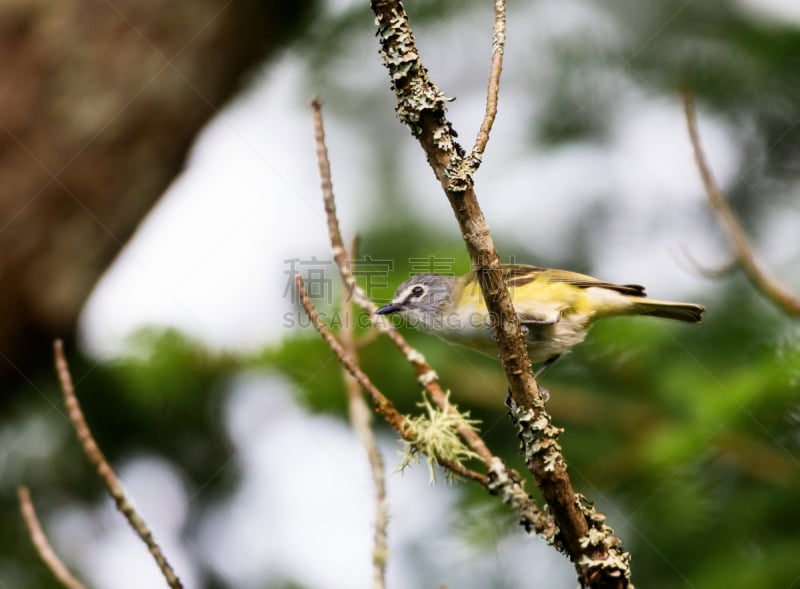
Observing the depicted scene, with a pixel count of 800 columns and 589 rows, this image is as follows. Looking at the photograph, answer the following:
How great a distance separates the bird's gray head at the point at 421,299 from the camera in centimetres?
428

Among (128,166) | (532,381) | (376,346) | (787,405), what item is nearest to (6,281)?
(128,166)

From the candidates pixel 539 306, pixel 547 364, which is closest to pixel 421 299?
pixel 539 306

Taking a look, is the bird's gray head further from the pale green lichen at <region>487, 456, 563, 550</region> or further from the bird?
the pale green lichen at <region>487, 456, 563, 550</region>

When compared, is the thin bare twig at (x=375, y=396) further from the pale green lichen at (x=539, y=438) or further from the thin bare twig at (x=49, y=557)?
the thin bare twig at (x=49, y=557)

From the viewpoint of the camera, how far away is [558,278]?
4.34 meters

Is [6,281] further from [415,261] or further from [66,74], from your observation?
A: [415,261]

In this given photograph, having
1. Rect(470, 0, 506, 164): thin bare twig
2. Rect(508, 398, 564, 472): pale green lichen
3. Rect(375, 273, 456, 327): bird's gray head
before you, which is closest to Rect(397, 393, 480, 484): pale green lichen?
Rect(508, 398, 564, 472): pale green lichen

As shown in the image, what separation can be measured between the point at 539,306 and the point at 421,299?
63 cm

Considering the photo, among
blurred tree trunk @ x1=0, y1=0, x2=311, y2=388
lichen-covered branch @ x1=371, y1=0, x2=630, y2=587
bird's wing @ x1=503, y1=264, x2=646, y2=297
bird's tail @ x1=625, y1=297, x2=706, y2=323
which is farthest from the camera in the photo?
blurred tree trunk @ x1=0, y1=0, x2=311, y2=388

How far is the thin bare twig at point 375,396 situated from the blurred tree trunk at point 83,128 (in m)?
2.73

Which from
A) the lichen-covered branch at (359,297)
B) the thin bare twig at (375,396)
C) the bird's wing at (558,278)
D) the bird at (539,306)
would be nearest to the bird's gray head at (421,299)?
the bird at (539,306)

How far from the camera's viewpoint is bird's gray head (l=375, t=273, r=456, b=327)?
428 cm

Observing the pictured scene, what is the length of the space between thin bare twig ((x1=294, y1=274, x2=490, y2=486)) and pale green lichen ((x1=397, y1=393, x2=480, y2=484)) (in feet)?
0.07

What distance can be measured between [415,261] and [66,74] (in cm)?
233
